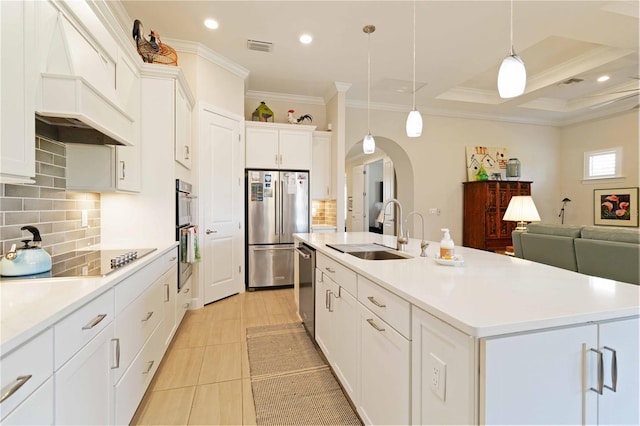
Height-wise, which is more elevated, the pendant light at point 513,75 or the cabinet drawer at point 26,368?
the pendant light at point 513,75

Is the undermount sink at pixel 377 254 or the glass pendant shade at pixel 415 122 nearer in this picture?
the undermount sink at pixel 377 254

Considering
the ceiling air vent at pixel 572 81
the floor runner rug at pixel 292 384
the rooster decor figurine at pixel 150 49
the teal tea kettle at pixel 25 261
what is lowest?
the floor runner rug at pixel 292 384

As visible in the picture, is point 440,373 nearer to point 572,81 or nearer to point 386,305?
point 386,305

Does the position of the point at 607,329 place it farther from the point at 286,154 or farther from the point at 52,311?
the point at 286,154

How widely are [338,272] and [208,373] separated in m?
1.21

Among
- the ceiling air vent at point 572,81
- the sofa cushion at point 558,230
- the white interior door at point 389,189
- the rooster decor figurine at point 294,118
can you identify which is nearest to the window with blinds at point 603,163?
the ceiling air vent at point 572,81

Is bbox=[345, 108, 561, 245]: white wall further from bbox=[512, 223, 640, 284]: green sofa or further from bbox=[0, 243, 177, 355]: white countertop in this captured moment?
bbox=[0, 243, 177, 355]: white countertop

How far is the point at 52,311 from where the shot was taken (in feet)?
3.11

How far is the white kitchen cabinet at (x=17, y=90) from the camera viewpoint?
1.16 metres

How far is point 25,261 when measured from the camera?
1.40 meters

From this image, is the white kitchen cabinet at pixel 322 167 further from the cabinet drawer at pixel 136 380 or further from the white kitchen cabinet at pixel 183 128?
the cabinet drawer at pixel 136 380

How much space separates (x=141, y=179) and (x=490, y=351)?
8.91ft

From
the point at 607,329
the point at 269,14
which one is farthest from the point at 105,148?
the point at 607,329

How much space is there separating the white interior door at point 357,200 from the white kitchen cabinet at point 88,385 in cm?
798
